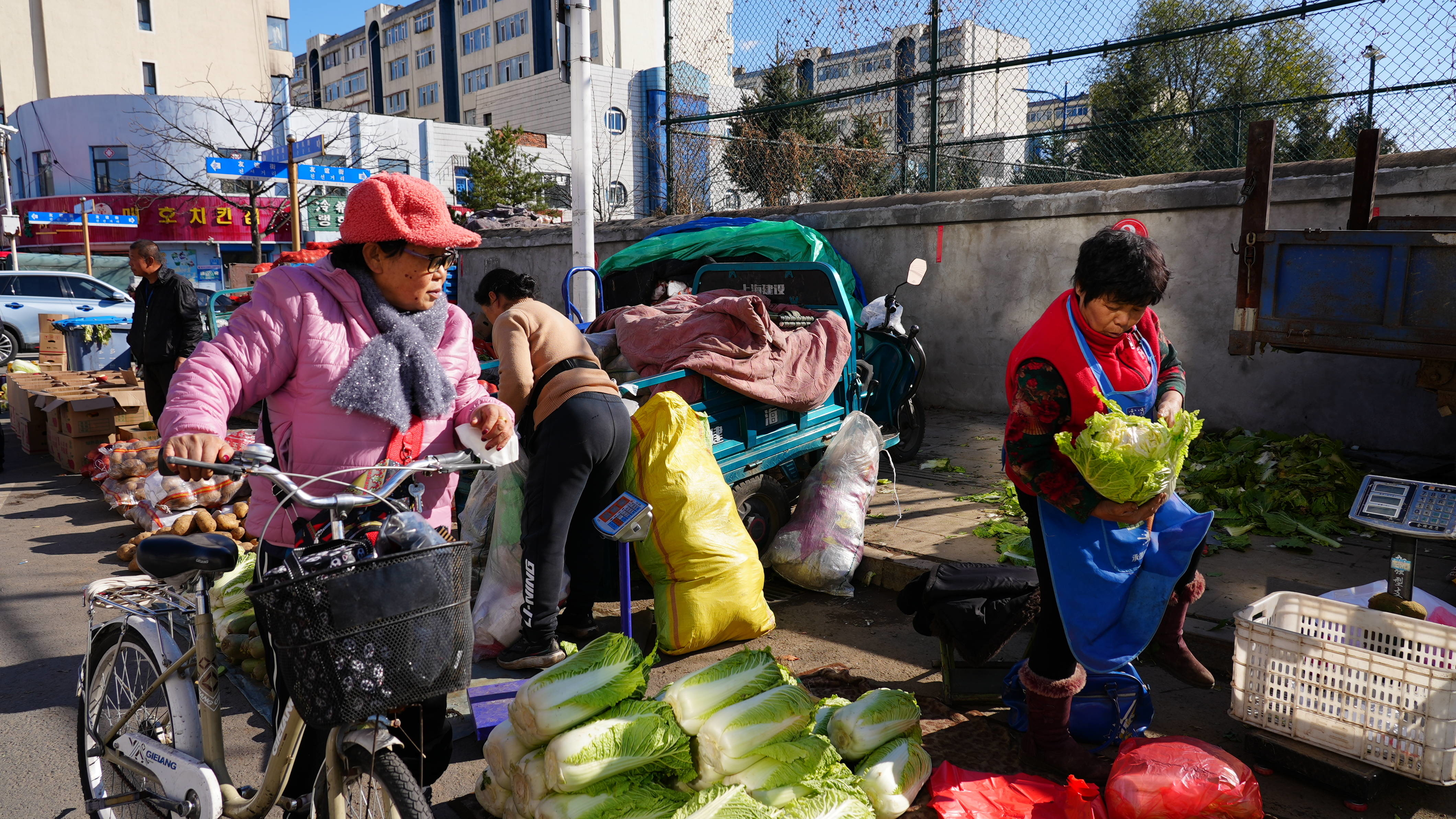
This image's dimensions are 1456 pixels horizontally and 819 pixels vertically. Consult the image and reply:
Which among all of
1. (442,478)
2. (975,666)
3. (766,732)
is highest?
(442,478)

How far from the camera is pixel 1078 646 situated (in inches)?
116

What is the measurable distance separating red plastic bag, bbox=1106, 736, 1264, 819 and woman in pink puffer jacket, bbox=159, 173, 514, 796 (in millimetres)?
1994

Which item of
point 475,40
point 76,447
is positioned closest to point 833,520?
point 76,447

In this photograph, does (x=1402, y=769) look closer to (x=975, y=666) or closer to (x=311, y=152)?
(x=975, y=666)

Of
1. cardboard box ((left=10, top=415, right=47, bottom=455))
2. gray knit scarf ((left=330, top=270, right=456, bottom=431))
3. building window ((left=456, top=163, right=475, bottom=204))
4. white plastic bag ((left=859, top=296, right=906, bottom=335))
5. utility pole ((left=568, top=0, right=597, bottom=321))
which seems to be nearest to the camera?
gray knit scarf ((left=330, top=270, right=456, bottom=431))

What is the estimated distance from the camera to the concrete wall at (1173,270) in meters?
6.21

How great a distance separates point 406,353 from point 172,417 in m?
0.61

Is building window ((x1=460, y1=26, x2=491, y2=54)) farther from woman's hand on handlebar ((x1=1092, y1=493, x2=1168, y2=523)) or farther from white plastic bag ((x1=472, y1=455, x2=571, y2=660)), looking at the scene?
woman's hand on handlebar ((x1=1092, y1=493, x2=1168, y2=523))

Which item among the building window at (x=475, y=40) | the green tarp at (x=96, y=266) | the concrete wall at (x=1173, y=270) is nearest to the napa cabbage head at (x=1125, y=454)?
the concrete wall at (x=1173, y=270)

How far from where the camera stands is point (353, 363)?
8.18 feet

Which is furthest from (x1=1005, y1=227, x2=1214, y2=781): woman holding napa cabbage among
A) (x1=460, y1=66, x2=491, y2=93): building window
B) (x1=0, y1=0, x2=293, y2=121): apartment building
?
(x1=460, y1=66, x2=491, y2=93): building window

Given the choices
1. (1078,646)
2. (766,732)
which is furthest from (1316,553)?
(766,732)

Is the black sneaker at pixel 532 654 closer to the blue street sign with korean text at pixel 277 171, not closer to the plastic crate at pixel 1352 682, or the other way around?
the plastic crate at pixel 1352 682

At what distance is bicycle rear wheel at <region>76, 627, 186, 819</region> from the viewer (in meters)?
2.56
